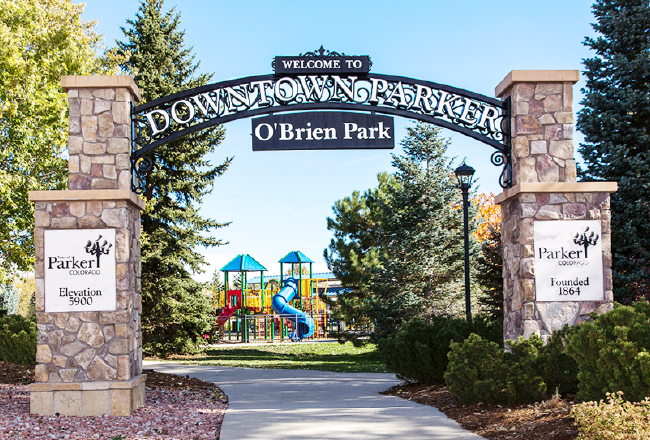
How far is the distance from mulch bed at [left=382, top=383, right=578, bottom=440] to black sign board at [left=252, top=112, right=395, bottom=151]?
159 inches

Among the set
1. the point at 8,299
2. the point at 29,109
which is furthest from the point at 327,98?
the point at 8,299

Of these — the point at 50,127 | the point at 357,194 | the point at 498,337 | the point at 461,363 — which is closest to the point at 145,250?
the point at 50,127

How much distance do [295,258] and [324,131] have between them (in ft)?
77.1

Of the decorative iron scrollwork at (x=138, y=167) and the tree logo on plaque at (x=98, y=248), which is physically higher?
the decorative iron scrollwork at (x=138, y=167)

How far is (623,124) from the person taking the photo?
1373 centimetres

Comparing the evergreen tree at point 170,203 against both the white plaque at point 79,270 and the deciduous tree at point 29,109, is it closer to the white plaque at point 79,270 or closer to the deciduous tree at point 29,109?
the deciduous tree at point 29,109

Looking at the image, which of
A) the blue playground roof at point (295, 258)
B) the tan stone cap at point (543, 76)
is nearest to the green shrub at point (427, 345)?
the tan stone cap at point (543, 76)

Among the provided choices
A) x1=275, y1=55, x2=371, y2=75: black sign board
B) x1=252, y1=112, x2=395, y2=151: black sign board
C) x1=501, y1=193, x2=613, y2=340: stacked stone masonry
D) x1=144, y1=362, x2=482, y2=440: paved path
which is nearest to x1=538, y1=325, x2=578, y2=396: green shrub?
x1=501, y1=193, x2=613, y2=340: stacked stone masonry

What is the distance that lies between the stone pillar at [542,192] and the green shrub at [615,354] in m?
1.83

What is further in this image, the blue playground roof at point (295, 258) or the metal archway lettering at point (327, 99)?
the blue playground roof at point (295, 258)

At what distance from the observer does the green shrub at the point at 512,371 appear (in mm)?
7336

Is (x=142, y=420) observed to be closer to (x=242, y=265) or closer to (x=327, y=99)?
(x=327, y=99)

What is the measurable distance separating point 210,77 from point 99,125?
44.3 feet

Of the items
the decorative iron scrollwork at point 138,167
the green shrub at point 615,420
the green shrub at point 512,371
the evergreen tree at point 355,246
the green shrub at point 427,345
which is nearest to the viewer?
the green shrub at point 615,420
